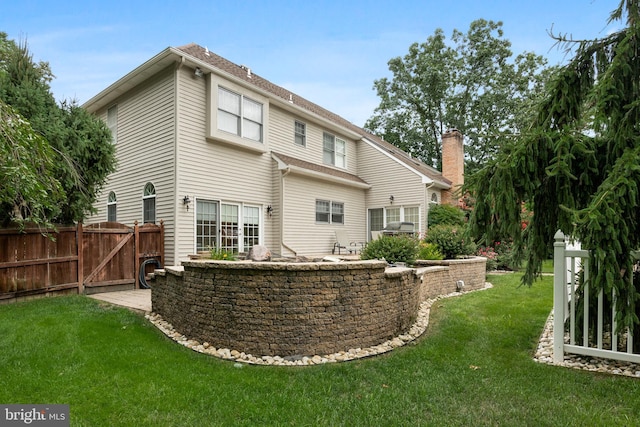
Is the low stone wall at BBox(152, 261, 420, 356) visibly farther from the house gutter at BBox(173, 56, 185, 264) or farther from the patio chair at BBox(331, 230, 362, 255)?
the patio chair at BBox(331, 230, 362, 255)

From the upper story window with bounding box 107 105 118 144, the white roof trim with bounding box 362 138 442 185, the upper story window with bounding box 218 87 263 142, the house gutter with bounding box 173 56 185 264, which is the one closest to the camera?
the house gutter with bounding box 173 56 185 264

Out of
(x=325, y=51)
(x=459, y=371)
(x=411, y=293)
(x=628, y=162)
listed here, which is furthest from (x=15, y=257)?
(x=325, y=51)

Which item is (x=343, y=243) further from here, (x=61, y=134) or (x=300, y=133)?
(x=61, y=134)

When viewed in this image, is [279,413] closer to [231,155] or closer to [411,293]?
[411,293]

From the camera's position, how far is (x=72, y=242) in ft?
26.8

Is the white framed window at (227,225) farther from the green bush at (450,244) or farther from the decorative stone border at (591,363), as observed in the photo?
the decorative stone border at (591,363)

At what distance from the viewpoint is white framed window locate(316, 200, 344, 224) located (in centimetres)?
1416

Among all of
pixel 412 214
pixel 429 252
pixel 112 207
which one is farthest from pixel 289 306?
pixel 412 214

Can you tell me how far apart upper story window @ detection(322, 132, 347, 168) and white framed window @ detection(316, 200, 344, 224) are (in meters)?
1.92

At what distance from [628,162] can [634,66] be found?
1.61 meters

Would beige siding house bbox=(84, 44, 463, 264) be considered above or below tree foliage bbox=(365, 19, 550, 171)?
below

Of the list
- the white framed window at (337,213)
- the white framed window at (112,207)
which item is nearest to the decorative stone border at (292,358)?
the white framed window at (112,207)
